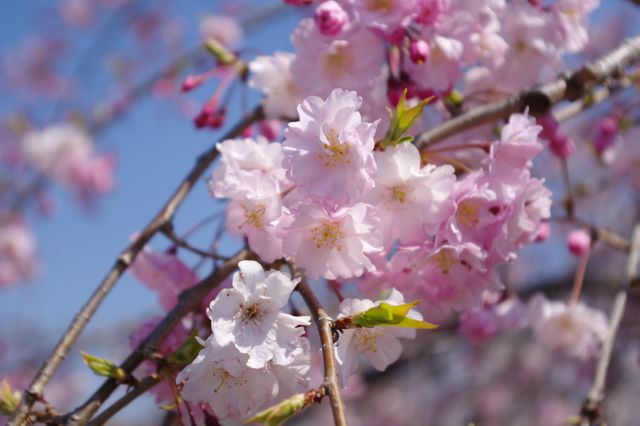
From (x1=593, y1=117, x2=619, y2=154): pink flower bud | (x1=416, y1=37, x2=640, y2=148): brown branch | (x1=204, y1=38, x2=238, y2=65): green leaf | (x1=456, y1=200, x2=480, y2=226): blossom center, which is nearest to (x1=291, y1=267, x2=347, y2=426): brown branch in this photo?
(x1=456, y1=200, x2=480, y2=226): blossom center

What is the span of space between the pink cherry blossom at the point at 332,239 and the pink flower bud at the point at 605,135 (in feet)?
5.27

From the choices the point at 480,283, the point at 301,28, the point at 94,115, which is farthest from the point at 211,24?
the point at 480,283

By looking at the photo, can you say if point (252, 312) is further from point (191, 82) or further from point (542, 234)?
point (191, 82)

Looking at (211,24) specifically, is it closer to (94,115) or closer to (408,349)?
(94,115)

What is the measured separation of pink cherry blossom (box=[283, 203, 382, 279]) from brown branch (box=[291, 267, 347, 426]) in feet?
0.28

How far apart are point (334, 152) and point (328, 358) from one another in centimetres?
38

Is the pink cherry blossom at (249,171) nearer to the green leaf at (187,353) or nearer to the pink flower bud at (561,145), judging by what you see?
the green leaf at (187,353)

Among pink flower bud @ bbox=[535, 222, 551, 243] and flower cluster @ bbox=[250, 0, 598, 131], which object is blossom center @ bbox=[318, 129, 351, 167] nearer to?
flower cluster @ bbox=[250, 0, 598, 131]

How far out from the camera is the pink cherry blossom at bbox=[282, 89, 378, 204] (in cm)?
121

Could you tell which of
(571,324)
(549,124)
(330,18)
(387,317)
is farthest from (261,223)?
(571,324)

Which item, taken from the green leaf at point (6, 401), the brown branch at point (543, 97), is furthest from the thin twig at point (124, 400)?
the brown branch at point (543, 97)

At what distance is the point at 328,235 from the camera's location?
50.2 inches

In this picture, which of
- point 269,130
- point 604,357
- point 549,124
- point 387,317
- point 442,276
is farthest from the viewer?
point 269,130

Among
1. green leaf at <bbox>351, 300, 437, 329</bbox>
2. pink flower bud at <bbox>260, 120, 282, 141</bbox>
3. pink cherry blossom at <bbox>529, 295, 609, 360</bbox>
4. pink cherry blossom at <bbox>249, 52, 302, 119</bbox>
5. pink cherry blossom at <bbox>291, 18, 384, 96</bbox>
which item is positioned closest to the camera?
green leaf at <bbox>351, 300, 437, 329</bbox>
